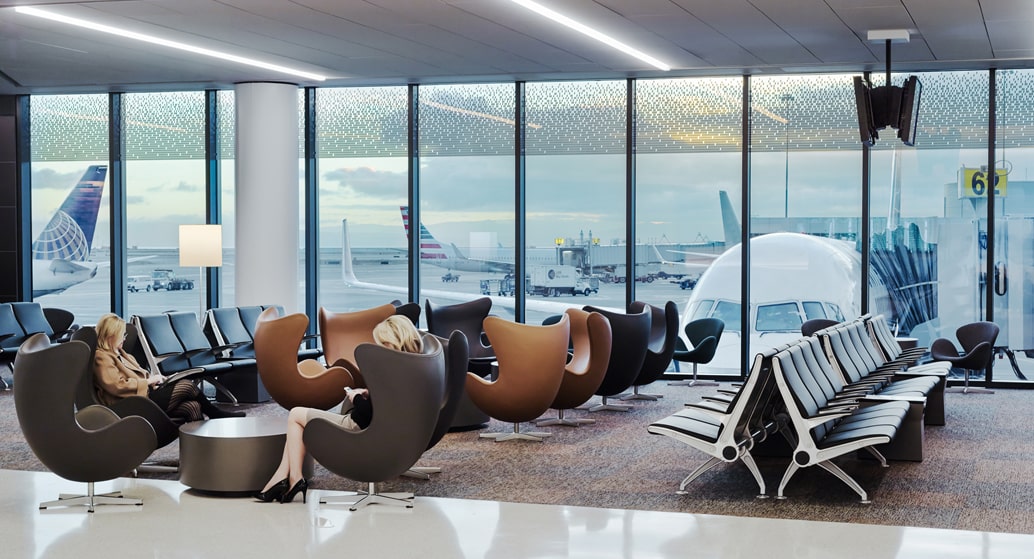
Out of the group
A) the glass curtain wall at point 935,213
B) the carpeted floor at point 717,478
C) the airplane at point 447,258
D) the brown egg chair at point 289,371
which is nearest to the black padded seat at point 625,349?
the carpeted floor at point 717,478

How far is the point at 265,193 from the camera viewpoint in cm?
1253

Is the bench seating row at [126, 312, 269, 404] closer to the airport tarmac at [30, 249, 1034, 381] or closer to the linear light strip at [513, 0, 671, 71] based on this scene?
the airport tarmac at [30, 249, 1034, 381]

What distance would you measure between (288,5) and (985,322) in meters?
7.94

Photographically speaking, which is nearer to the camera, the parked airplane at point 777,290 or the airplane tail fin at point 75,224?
the parked airplane at point 777,290

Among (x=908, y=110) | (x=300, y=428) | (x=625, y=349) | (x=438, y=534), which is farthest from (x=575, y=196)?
(x=438, y=534)

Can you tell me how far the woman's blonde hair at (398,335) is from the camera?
621cm

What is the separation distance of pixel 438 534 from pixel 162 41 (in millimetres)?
6144

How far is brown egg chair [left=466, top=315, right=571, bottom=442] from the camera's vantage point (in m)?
8.24

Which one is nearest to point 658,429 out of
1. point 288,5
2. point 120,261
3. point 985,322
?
point 288,5

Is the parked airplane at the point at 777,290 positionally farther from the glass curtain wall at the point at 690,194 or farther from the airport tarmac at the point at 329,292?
the airport tarmac at the point at 329,292

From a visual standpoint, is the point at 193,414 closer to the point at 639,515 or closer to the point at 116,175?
the point at 639,515

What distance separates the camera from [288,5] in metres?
8.34

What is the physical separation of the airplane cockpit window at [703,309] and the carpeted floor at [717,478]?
3874 millimetres

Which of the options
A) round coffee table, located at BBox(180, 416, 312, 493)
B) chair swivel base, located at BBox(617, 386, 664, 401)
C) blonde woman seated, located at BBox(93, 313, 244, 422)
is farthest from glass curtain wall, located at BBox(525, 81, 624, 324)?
round coffee table, located at BBox(180, 416, 312, 493)
